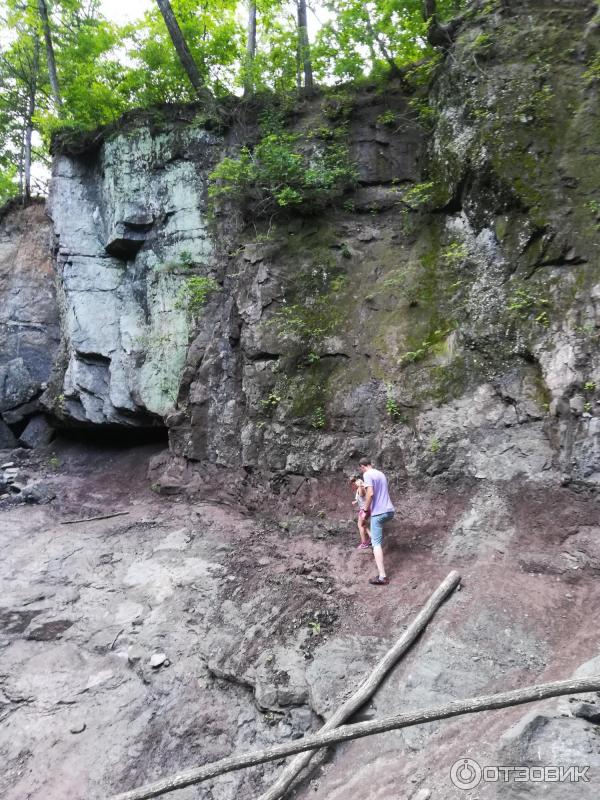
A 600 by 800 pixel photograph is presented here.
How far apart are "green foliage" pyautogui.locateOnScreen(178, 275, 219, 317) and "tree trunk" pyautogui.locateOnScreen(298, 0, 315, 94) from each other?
6.18 meters

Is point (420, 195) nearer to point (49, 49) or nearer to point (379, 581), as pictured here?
point (379, 581)

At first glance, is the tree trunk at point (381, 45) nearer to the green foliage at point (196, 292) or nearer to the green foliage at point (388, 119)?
the green foliage at point (388, 119)

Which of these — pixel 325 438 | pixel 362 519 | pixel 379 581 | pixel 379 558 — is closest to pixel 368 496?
pixel 362 519

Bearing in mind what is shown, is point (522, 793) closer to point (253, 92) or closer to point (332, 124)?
point (332, 124)

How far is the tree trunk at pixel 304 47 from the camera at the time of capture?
1315 cm

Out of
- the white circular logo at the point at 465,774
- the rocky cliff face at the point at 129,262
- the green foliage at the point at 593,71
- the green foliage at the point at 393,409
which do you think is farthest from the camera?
the rocky cliff face at the point at 129,262

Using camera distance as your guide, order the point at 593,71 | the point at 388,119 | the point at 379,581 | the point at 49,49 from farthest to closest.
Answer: the point at 49,49 < the point at 388,119 < the point at 593,71 < the point at 379,581

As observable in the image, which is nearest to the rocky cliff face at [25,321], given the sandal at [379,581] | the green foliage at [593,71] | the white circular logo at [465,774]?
the sandal at [379,581]

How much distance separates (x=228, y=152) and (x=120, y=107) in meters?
3.93

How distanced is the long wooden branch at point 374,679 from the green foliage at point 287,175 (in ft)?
30.5

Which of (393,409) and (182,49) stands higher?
(182,49)

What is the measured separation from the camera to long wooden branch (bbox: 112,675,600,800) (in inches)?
142

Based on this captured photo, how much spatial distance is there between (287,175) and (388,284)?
410 centimetres

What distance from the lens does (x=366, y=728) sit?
4.11 meters
